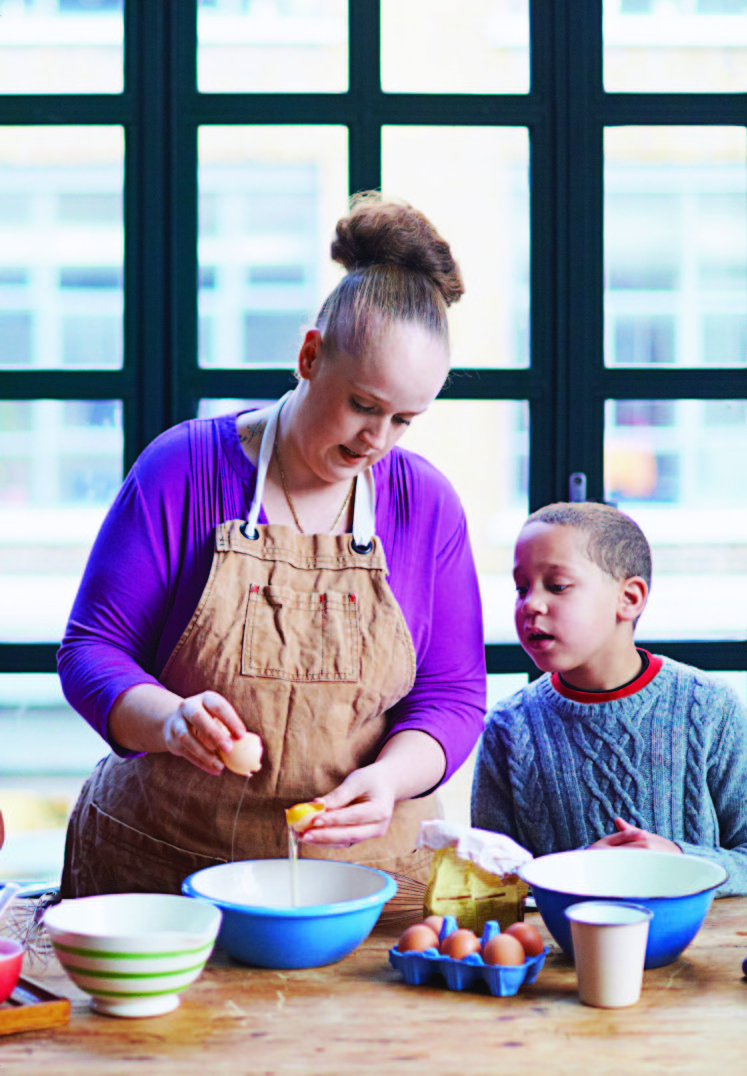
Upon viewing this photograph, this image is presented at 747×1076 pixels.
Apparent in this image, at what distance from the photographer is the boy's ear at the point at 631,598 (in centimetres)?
191

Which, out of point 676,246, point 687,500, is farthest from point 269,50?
point 687,500

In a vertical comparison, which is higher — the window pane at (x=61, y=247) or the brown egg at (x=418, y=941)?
the window pane at (x=61, y=247)

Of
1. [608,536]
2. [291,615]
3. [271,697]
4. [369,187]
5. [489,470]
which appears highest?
[369,187]

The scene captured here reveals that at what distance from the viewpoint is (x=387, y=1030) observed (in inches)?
44.8

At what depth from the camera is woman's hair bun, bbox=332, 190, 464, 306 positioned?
164 centimetres

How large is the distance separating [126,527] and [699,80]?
6.24 ft

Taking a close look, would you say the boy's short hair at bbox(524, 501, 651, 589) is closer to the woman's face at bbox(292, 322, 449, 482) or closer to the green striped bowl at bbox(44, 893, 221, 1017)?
the woman's face at bbox(292, 322, 449, 482)

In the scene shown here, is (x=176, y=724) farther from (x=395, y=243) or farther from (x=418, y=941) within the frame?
(x=395, y=243)

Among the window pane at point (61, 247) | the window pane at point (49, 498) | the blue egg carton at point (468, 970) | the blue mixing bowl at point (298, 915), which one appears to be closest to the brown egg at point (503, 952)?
the blue egg carton at point (468, 970)

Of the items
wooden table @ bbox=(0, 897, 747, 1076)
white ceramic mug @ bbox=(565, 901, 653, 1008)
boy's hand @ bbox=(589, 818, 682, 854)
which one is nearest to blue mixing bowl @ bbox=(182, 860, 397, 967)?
wooden table @ bbox=(0, 897, 747, 1076)

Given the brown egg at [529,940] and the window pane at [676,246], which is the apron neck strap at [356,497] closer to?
the brown egg at [529,940]

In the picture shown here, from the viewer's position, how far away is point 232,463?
172 centimetres

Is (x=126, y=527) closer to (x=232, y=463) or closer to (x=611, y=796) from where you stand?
(x=232, y=463)

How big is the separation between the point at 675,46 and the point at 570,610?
1622mm
